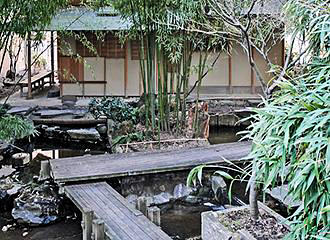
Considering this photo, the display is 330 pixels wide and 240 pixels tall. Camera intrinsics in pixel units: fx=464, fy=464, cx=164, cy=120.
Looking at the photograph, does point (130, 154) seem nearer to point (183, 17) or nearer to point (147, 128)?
point (147, 128)

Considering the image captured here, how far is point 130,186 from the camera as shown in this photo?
6148 millimetres

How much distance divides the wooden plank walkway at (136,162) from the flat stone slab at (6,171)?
1.34m

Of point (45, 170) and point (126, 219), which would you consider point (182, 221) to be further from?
point (45, 170)

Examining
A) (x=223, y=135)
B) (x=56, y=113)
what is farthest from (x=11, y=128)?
(x=223, y=135)

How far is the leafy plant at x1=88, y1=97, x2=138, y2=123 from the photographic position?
918 centimetres

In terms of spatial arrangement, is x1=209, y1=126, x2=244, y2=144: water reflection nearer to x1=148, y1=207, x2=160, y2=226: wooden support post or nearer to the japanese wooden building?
the japanese wooden building

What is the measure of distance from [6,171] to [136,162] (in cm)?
248

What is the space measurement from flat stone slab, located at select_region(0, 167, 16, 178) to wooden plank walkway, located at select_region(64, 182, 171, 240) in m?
2.14

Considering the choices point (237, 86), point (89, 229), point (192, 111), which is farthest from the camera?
point (237, 86)

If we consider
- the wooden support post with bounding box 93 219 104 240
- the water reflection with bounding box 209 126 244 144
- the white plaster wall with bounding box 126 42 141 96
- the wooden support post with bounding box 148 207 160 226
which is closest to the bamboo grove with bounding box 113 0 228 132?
the water reflection with bounding box 209 126 244 144

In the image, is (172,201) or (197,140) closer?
(172,201)

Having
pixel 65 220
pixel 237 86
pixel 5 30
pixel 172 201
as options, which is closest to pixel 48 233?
pixel 65 220

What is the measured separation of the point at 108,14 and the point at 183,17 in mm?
4176

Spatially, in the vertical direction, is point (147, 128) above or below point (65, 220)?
above
